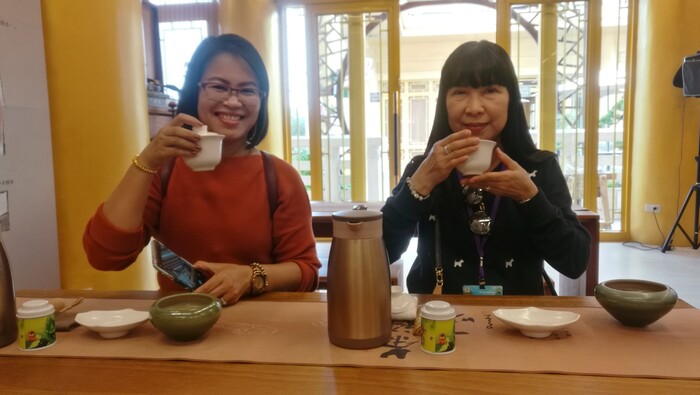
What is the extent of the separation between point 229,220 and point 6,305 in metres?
0.61

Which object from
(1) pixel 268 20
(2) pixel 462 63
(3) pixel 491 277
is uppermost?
(1) pixel 268 20

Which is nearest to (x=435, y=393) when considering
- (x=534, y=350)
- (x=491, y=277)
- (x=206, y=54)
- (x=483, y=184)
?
(x=534, y=350)

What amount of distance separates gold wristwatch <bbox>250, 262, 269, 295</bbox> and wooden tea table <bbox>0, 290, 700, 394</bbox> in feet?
1.16

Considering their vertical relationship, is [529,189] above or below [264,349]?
above

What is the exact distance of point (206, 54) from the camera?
155 centimetres

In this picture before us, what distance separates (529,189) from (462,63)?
41cm

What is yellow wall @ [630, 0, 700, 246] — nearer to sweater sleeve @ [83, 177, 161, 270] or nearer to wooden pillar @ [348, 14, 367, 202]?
wooden pillar @ [348, 14, 367, 202]

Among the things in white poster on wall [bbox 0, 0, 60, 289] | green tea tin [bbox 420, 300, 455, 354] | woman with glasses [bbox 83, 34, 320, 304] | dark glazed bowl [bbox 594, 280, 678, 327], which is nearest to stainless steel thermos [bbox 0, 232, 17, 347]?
woman with glasses [bbox 83, 34, 320, 304]

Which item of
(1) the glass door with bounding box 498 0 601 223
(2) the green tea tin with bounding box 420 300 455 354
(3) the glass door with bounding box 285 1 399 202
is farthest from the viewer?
(3) the glass door with bounding box 285 1 399 202

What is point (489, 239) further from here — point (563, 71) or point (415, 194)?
point (563, 71)

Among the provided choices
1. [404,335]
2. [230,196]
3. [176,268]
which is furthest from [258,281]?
[404,335]

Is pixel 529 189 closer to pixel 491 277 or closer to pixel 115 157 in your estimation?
pixel 491 277

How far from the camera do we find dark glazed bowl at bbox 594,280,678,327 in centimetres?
100

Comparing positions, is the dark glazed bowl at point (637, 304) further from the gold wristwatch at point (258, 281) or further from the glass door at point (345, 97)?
the glass door at point (345, 97)
